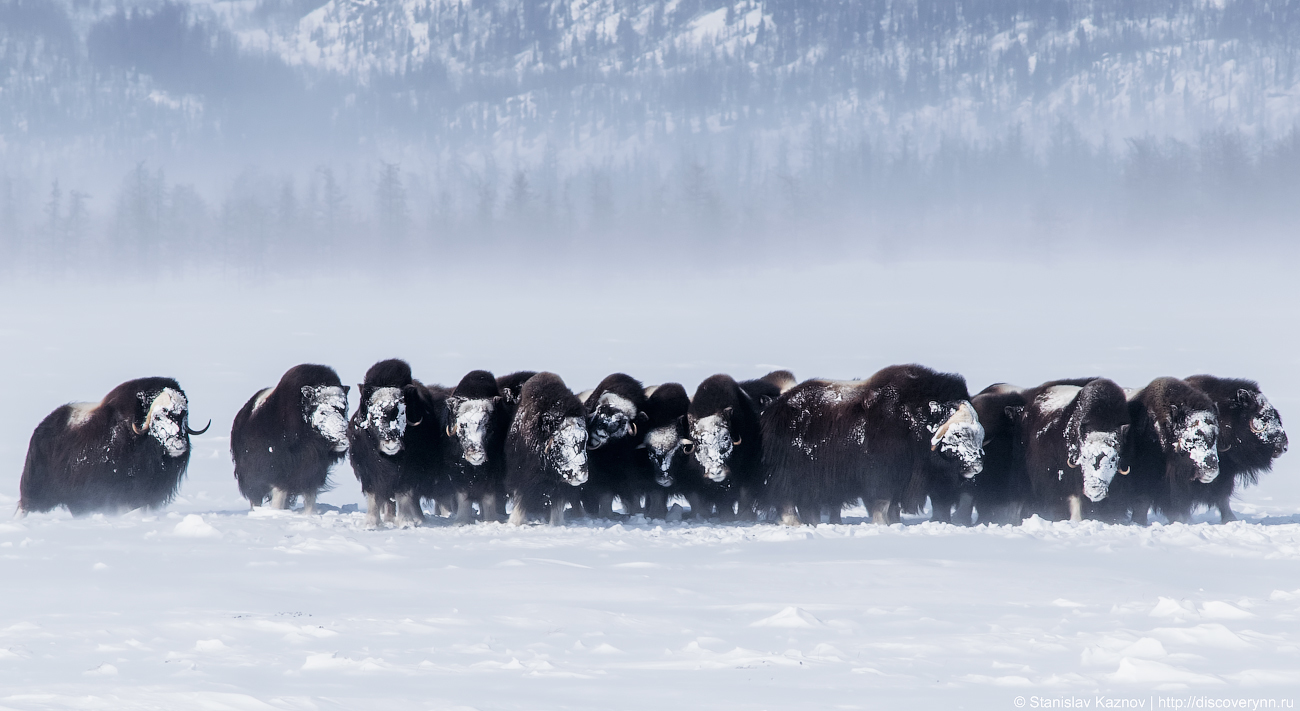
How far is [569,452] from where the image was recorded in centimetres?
1027

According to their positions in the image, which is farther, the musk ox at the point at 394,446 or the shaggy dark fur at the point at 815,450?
the shaggy dark fur at the point at 815,450

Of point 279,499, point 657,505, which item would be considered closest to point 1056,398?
point 657,505

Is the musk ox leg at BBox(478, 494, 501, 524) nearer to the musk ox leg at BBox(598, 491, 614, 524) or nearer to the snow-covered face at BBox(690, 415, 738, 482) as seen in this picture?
the musk ox leg at BBox(598, 491, 614, 524)

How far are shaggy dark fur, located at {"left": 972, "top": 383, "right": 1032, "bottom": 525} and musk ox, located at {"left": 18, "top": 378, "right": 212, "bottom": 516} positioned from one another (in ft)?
24.3

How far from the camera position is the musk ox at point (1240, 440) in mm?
11242

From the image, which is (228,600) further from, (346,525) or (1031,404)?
(1031,404)

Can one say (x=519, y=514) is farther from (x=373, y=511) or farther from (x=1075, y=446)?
(x=1075, y=446)

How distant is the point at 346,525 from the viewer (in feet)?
33.9

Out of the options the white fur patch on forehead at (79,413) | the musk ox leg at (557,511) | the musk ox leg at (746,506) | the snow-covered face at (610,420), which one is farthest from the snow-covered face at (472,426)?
the white fur patch on forehead at (79,413)

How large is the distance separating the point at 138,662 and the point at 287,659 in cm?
61

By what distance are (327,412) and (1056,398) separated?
22.1 feet

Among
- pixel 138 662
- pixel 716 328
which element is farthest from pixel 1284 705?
pixel 716 328

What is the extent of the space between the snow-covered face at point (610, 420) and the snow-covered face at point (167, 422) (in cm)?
371

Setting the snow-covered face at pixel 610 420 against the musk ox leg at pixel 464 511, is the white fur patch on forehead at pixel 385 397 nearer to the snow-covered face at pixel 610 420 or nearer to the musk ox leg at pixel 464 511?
the musk ox leg at pixel 464 511
